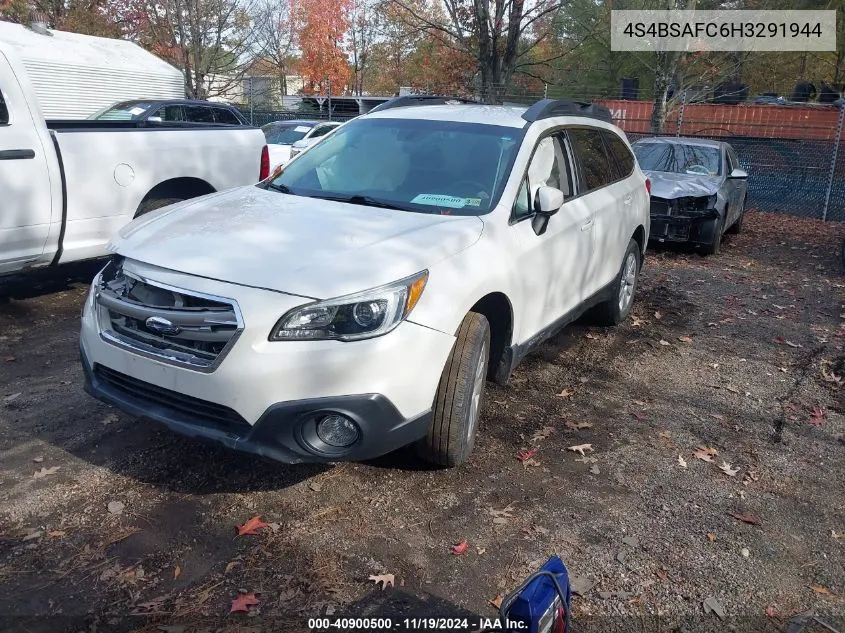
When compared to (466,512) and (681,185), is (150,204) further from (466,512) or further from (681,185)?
(681,185)

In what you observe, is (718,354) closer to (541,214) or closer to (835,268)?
(541,214)

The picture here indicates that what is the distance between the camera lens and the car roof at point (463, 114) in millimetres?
4605

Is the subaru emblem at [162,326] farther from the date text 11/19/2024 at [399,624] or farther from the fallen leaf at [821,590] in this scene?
the fallen leaf at [821,590]

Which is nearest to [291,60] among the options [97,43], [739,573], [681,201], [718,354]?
[97,43]

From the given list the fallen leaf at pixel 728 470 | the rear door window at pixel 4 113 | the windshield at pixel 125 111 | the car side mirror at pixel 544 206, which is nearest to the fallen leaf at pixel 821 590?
the fallen leaf at pixel 728 470

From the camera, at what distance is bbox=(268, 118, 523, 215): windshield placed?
160 inches

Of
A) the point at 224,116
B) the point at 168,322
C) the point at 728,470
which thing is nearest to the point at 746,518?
the point at 728,470

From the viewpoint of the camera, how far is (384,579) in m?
2.91

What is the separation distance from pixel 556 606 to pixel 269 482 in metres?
1.93

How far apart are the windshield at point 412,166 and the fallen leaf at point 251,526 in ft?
5.96

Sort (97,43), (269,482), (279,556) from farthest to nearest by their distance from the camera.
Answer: (97,43), (269,482), (279,556)

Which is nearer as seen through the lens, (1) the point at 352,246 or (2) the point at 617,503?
(1) the point at 352,246

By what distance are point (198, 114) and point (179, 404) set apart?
10.5m

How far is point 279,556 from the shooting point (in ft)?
9.91
